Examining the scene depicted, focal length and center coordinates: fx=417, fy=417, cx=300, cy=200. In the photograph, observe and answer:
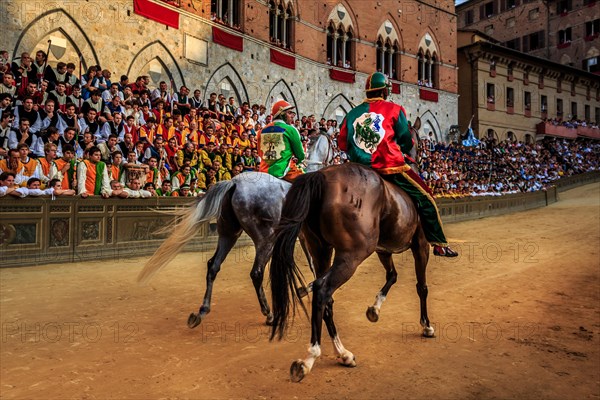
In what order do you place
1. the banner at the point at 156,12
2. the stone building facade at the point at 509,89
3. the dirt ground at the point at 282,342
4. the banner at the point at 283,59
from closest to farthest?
the dirt ground at the point at 282,342, the banner at the point at 156,12, the banner at the point at 283,59, the stone building facade at the point at 509,89

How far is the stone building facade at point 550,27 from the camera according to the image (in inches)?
1763

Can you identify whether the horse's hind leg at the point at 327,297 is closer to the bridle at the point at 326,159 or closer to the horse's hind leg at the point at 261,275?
the horse's hind leg at the point at 261,275

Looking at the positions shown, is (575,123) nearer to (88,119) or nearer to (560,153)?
(560,153)

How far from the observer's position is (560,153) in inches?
1399

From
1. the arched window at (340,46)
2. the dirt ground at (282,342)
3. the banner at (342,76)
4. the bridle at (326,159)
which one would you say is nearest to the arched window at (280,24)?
the arched window at (340,46)

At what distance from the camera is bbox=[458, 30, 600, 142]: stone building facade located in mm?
34656

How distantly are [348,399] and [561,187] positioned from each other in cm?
3215

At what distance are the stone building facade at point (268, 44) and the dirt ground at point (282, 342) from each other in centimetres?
1093

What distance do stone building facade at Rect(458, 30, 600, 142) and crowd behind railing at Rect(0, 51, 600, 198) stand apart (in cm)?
2438

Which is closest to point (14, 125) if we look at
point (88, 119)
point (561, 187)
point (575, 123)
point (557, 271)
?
point (88, 119)

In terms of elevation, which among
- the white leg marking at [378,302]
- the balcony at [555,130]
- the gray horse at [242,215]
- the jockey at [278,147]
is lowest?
the white leg marking at [378,302]

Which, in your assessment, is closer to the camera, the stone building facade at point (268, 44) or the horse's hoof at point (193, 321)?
the horse's hoof at point (193, 321)

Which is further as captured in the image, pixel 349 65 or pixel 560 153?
pixel 560 153

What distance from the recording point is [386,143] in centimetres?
432
